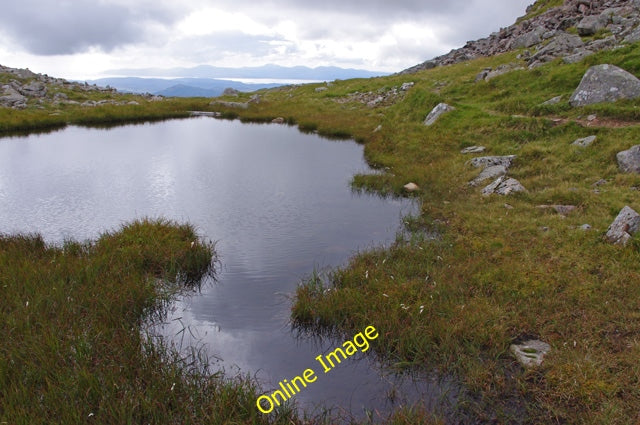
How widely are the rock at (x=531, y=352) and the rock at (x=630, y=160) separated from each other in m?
9.63

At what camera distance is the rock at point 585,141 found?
16172 millimetres

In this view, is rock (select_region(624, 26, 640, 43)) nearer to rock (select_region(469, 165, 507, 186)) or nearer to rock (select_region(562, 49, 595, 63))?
rock (select_region(562, 49, 595, 63))

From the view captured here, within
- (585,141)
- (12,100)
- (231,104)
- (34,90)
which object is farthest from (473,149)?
(34,90)

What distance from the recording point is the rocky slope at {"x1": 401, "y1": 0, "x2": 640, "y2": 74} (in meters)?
25.5

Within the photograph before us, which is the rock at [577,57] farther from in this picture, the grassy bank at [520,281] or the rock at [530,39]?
the rock at [530,39]

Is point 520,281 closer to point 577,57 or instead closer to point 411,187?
point 411,187

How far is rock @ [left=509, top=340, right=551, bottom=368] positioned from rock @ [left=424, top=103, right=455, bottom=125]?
61.5 feet

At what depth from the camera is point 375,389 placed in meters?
7.25

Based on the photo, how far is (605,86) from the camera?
18.7 m

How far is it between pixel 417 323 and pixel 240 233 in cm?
735

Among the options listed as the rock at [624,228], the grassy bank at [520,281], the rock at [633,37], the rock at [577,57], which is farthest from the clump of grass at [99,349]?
the rock at [633,37]

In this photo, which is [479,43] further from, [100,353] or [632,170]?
[100,353]

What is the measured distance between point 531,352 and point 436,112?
792 inches

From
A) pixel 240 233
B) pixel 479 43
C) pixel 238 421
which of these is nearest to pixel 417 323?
pixel 238 421
